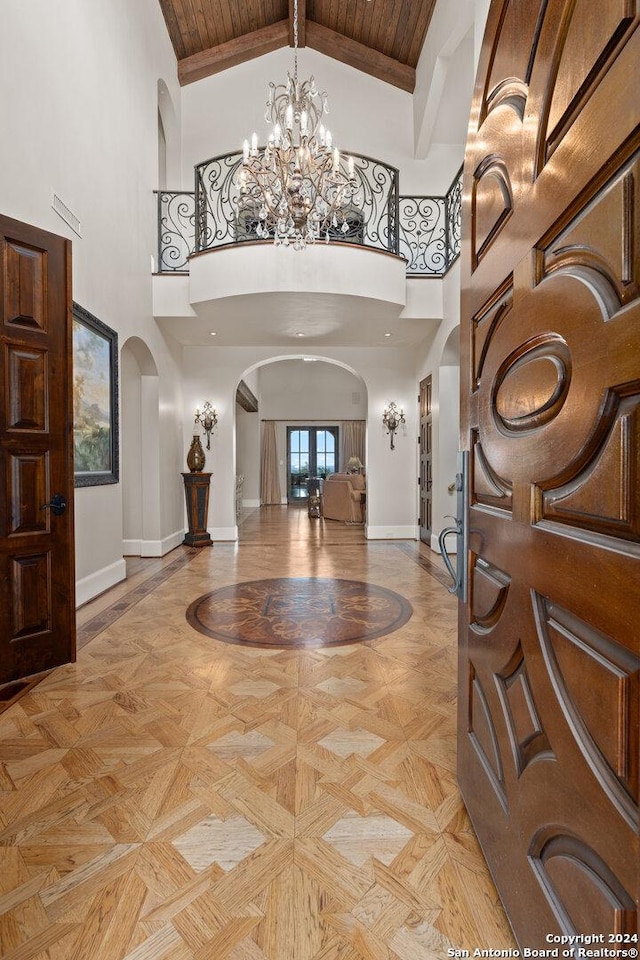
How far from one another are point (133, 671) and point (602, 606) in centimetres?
268

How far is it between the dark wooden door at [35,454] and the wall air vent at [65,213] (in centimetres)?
98

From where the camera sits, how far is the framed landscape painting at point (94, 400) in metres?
4.00

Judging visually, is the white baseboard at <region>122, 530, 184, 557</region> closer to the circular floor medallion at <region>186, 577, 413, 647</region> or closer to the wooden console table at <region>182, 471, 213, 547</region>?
the wooden console table at <region>182, 471, 213, 547</region>

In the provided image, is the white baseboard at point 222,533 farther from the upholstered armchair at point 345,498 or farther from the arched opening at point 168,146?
the arched opening at point 168,146

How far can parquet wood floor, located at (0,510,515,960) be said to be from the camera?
46.3 inches

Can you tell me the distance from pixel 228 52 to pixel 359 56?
2.09m

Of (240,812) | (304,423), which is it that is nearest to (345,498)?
(304,423)

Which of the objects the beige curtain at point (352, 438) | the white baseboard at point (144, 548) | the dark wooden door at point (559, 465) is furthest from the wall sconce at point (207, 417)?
the beige curtain at point (352, 438)

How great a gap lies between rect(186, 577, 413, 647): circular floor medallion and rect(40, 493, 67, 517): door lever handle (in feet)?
4.17

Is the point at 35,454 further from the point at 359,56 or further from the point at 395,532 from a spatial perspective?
the point at 359,56

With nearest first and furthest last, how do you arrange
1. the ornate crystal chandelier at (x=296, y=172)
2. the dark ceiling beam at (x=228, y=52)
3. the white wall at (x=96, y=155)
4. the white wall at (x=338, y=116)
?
the white wall at (x=96, y=155) < the ornate crystal chandelier at (x=296, y=172) < the dark ceiling beam at (x=228, y=52) < the white wall at (x=338, y=116)

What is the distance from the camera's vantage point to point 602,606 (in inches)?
28.3

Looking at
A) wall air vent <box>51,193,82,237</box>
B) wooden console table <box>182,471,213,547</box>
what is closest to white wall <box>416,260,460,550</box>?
wooden console table <box>182,471,213,547</box>

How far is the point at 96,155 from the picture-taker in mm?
4309
